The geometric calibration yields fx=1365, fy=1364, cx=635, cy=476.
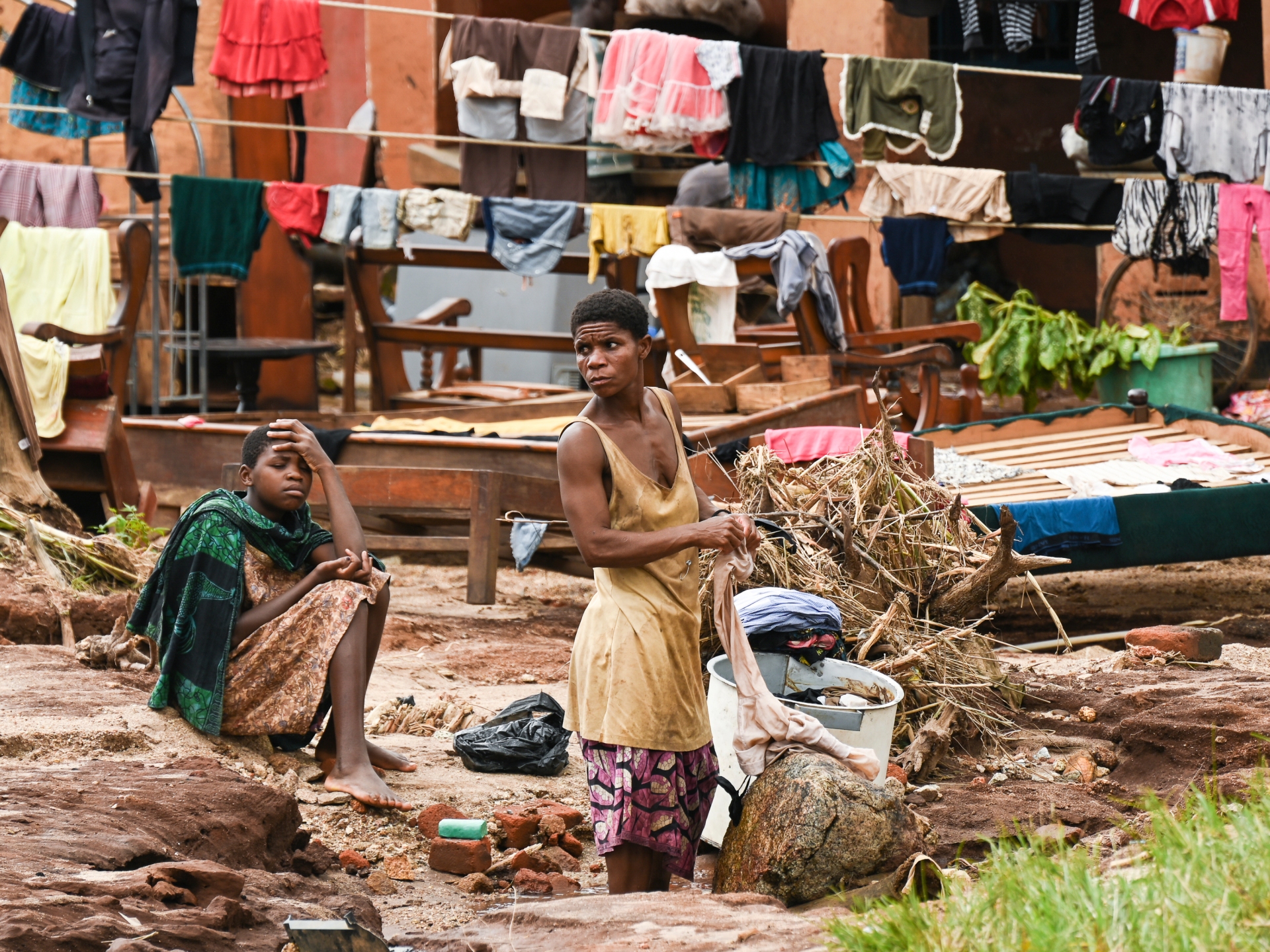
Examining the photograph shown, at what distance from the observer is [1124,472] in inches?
317

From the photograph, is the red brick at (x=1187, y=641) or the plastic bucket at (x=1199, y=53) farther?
the plastic bucket at (x=1199, y=53)

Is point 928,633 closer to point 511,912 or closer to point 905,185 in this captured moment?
point 511,912

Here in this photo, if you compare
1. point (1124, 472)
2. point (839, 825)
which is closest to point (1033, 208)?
point (1124, 472)

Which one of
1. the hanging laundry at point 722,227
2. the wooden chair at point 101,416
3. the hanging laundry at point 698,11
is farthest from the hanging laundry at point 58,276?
the hanging laundry at point 698,11

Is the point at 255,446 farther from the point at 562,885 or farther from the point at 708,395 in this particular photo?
the point at 708,395

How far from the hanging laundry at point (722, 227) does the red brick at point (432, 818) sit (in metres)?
6.26

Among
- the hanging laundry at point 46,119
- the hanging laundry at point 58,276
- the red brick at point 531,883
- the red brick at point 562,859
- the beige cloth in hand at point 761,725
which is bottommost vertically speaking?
the red brick at point 562,859

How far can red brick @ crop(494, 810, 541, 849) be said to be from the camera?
14.0ft

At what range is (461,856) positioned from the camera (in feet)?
13.3

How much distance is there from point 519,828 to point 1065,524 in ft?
12.1

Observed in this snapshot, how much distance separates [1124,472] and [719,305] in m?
3.02

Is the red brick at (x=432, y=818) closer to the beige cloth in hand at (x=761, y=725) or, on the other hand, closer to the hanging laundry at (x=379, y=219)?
the beige cloth in hand at (x=761, y=725)

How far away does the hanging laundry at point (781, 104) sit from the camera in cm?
1020

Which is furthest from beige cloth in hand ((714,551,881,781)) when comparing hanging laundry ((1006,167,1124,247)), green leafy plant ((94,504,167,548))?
hanging laundry ((1006,167,1124,247))
